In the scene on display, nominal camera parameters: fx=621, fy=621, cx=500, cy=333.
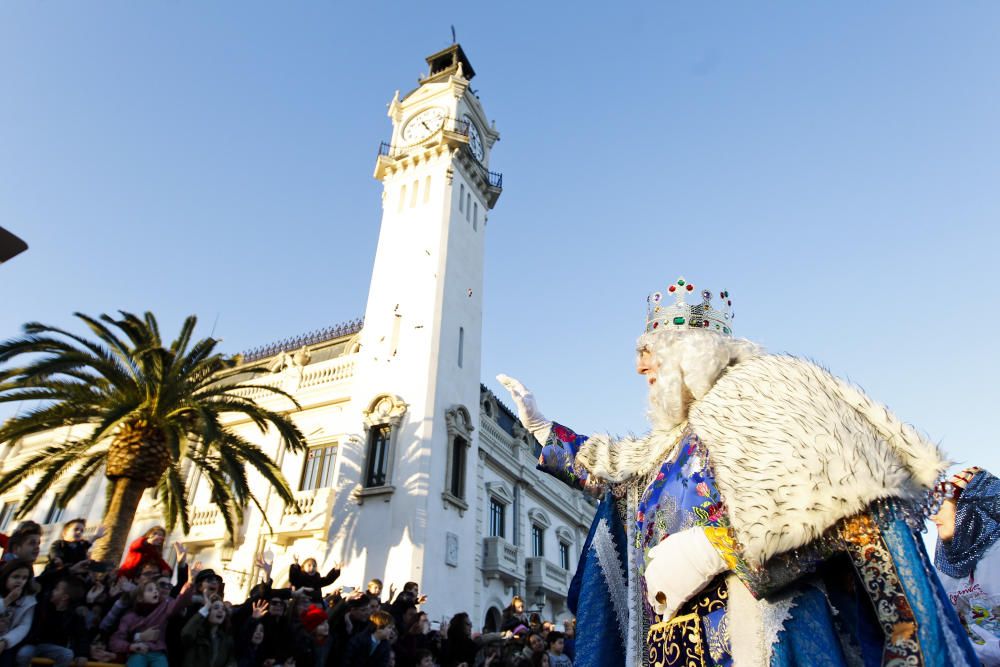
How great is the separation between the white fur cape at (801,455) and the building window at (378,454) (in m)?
13.2

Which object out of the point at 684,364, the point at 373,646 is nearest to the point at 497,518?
the point at 373,646

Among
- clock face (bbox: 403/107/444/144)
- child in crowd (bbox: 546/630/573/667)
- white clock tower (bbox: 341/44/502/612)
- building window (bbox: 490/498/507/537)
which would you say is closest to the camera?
child in crowd (bbox: 546/630/573/667)

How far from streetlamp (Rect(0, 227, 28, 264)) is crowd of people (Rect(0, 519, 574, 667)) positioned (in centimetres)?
343

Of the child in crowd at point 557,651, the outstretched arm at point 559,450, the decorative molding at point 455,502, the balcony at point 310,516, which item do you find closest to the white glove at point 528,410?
the outstretched arm at point 559,450

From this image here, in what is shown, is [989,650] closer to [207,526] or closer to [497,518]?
[497,518]

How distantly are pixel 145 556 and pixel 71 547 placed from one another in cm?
75

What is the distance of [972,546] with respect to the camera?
3725 mm

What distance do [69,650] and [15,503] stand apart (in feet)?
72.0

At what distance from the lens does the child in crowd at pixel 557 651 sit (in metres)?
8.48

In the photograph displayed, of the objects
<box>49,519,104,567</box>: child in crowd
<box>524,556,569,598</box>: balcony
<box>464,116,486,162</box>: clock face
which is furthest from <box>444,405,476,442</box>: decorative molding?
<box>464,116,486,162</box>: clock face

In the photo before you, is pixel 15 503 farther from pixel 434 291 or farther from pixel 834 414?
pixel 834 414

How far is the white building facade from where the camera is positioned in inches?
562

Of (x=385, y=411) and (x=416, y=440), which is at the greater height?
(x=385, y=411)

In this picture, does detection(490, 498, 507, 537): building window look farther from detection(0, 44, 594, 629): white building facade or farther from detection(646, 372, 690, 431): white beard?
detection(646, 372, 690, 431): white beard
